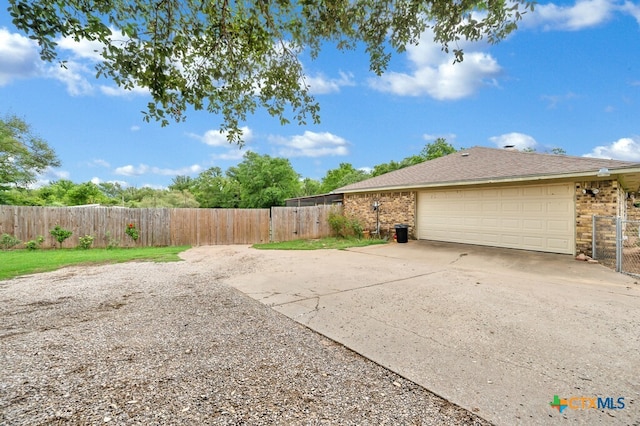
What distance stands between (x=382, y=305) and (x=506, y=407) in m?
2.18

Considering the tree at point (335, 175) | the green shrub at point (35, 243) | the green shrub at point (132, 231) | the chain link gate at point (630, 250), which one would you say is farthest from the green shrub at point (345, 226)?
the tree at point (335, 175)

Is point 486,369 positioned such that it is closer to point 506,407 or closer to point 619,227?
point 506,407

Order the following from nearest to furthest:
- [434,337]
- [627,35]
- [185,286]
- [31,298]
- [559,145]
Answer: [434,337], [31,298], [185,286], [627,35], [559,145]

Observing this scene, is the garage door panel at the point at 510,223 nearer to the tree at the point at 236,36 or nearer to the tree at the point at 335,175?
the tree at the point at 236,36

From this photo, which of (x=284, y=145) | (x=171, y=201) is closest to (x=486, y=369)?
(x=284, y=145)

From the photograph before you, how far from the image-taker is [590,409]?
191 centimetres

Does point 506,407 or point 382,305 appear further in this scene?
point 382,305

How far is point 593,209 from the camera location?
24.6ft

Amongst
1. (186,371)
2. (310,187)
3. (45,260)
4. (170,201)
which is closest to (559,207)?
(186,371)

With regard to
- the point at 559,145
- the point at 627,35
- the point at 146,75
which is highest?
the point at 559,145

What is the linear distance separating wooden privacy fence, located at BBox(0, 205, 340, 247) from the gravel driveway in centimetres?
796

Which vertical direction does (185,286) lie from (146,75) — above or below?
below

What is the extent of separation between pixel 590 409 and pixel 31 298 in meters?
6.75

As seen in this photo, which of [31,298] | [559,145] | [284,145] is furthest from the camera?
[559,145]
